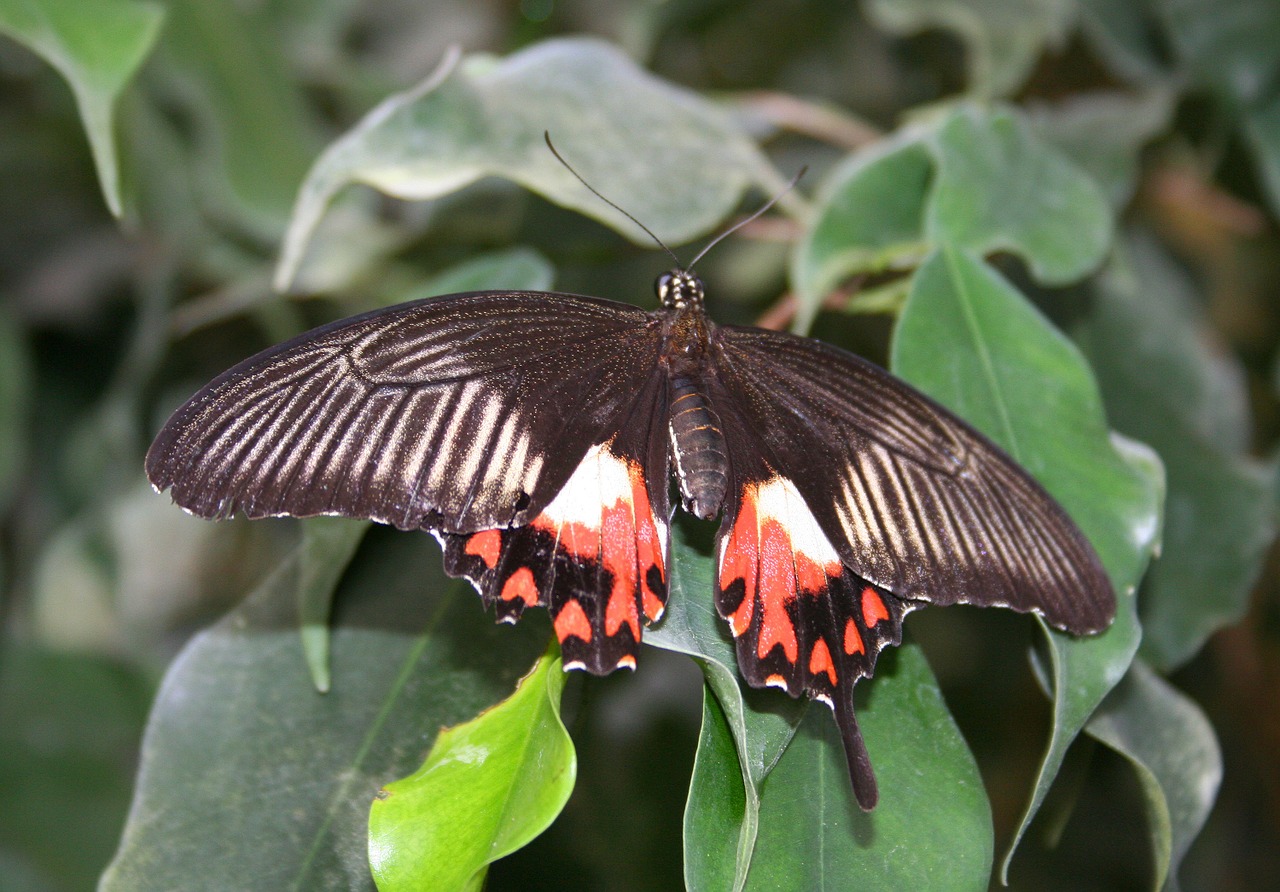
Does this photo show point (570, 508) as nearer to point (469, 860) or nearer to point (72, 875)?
point (469, 860)

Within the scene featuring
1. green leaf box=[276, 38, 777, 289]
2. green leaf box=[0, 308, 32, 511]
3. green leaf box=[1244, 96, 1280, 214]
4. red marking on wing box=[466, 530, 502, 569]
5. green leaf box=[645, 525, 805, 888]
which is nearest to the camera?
green leaf box=[645, 525, 805, 888]

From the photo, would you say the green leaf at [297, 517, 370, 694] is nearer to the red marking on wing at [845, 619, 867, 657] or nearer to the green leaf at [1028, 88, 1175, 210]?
the red marking on wing at [845, 619, 867, 657]

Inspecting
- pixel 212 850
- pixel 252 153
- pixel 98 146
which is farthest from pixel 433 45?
pixel 212 850

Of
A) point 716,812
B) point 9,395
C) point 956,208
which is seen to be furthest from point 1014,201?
point 9,395

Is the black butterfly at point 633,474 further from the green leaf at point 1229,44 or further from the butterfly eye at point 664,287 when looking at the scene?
the green leaf at point 1229,44

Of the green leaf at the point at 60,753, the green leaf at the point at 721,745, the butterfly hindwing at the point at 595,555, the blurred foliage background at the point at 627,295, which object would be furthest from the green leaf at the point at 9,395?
the green leaf at the point at 721,745

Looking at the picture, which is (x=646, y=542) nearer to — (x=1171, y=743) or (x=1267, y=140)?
(x=1171, y=743)

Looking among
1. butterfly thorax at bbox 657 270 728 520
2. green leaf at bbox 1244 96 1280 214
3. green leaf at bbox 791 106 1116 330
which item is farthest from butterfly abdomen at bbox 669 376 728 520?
green leaf at bbox 1244 96 1280 214
